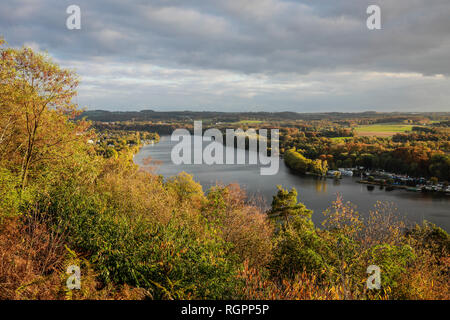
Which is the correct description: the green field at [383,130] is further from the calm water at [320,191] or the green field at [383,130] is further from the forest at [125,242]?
the forest at [125,242]

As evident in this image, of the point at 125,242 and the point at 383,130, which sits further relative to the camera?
the point at 383,130

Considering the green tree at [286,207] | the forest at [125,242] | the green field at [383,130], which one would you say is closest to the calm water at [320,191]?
the green tree at [286,207]

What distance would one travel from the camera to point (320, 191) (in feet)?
123

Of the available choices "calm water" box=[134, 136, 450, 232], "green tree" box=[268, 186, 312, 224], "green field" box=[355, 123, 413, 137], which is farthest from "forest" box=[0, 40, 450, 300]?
"green field" box=[355, 123, 413, 137]

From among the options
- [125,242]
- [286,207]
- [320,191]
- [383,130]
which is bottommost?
[320,191]

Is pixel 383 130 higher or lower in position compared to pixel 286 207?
higher

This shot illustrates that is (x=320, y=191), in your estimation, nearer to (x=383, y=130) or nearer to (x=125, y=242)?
(x=125, y=242)

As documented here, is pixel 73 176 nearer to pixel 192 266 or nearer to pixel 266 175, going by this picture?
pixel 192 266

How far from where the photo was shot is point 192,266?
5.68 m

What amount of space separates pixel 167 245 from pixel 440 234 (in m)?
A: 14.5

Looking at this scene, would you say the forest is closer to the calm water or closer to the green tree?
the green tree

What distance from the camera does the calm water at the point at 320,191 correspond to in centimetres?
Answer: 2852

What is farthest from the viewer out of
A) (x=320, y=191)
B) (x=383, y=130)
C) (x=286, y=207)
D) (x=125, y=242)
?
(x=383, y=130)

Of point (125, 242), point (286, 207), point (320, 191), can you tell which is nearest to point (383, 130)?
point (320, 191)
